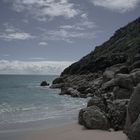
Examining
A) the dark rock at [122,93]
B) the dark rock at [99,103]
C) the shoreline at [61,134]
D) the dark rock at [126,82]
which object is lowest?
the shoreline at [61,134]

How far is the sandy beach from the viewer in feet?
44.9

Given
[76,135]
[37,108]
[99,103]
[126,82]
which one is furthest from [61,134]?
[37,108]

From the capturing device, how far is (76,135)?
14.4 metres

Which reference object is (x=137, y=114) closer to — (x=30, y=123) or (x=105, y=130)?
(x=105, y=130)

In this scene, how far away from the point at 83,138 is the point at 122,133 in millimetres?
1825

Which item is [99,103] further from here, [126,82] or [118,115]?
[126,82]

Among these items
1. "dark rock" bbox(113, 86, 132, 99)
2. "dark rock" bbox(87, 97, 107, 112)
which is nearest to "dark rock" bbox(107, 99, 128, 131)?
"dark rock" bbox(87, 97, 107, 112)

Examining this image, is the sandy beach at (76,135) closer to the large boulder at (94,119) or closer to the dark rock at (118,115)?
the large boulder at (94,119)

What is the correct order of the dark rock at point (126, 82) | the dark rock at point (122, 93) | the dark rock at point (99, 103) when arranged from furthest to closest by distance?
the dark rock at point (126, 82) → the dark rock at point (122, 93) → the dark rock at point (99, 103)

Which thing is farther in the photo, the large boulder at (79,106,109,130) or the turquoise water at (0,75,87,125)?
the turquoise water at (0,75,87,125)

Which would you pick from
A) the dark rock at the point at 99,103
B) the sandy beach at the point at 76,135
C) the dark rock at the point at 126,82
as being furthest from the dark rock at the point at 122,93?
the sandy beach at the point at 76,135

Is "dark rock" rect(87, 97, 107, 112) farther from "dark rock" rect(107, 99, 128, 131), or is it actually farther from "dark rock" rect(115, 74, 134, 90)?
"dark rock" rect(115, 74, 134, 90)

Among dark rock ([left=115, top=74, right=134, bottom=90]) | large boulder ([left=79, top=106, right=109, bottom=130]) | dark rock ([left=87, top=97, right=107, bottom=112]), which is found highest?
dark rock ([left=115, top=74, right=134, bottom=90])

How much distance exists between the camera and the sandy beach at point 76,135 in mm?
13680
